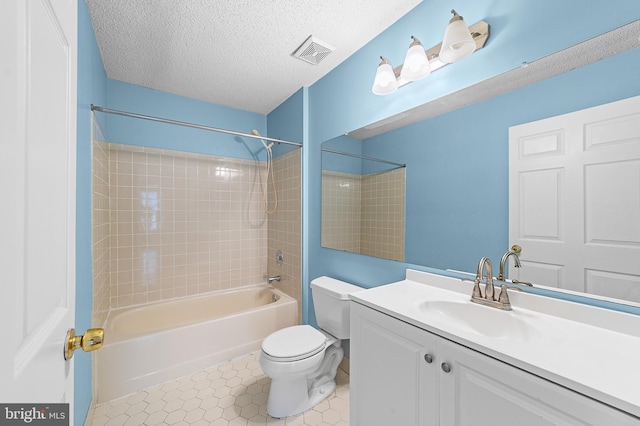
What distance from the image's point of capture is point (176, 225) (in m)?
2.48

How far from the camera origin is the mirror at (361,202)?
5.21 feet

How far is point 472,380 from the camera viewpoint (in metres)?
0.79

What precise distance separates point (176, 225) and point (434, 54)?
248cm

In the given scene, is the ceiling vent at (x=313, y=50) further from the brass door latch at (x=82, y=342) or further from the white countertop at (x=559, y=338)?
the brass door latch at (x=82, y=342)

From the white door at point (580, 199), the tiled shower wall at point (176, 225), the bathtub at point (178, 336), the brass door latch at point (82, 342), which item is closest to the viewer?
the brass door latch at point (82, 342)

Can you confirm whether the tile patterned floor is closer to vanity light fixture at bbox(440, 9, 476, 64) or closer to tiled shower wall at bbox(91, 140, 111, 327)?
tiled shower wall at bbox(91, 140, 111, 327)

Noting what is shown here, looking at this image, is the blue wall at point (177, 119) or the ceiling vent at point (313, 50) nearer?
the ceiling vent at point (313, 50)

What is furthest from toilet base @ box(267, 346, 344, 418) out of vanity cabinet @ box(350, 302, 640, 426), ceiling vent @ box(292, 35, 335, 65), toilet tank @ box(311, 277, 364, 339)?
Answer: ceiling vent @ box(292, 35, 335, 65)

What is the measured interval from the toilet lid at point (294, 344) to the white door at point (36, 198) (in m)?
1.04

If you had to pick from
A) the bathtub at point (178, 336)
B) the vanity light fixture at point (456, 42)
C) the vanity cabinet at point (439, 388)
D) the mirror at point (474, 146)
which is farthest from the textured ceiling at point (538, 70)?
the bathtub at point (178, 336)

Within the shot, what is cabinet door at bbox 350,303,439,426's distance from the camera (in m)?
0.91

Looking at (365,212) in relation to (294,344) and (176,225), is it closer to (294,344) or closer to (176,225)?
(294,344)

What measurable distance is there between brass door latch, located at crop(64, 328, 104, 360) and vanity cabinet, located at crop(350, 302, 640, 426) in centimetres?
93

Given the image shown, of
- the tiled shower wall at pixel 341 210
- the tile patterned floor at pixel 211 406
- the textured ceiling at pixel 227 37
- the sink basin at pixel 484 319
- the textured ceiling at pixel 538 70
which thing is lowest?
the tile patterned floor at pixel 211 406
